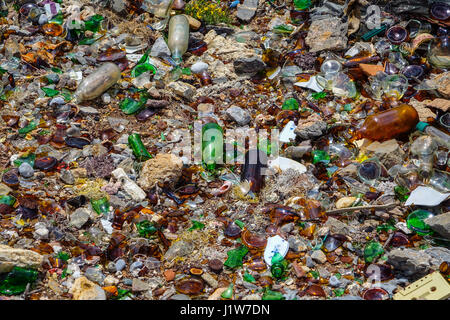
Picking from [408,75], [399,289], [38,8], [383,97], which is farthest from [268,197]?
[38,8]

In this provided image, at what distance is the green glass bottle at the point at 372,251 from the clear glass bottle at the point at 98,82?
246 centimetres

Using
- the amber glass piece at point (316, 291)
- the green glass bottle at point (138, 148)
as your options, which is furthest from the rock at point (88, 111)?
the amber glass piece at point (316, 291)

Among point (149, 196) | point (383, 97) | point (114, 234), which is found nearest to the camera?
point (114, 234)

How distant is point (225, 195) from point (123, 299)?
1.00 m

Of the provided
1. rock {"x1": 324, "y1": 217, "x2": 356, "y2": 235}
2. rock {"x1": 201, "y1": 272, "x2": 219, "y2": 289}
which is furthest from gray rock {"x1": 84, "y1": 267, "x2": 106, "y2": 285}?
rock {"x1": 324, "y1": 217, "x2": 356, "y2": 235}

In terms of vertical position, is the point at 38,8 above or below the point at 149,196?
above

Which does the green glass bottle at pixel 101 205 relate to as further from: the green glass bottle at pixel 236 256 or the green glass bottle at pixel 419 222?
the green glass bottle at pixel 419 222

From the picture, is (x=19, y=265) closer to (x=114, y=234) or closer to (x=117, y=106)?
(x=114, y=234)

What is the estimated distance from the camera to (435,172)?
→ 321cm

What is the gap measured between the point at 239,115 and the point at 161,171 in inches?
36.3

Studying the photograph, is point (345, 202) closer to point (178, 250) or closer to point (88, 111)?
point (178, 250)

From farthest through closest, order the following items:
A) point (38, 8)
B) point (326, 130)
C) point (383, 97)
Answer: point (38, 8) < point (383, 97) < point (326, 130)

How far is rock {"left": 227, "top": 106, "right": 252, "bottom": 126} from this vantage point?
12.2 ft

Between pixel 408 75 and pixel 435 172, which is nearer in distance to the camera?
pixel 435 172
